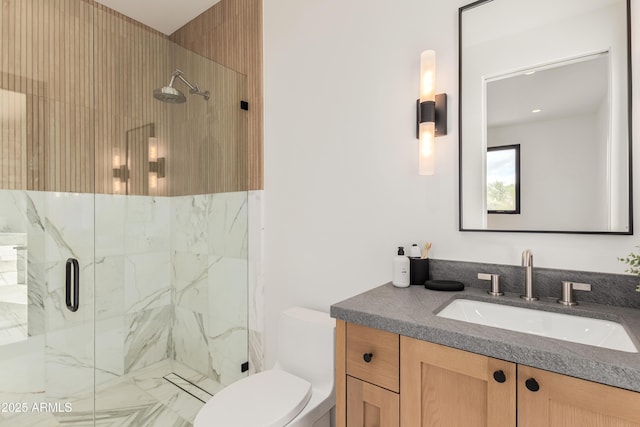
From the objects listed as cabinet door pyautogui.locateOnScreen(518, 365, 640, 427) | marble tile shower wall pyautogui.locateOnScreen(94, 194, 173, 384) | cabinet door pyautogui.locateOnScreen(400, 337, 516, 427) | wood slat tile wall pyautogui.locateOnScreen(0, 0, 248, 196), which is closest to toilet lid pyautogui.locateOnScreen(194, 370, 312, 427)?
cabinet door pyautogui.locateOnScreen(400, 337, 516, 427)

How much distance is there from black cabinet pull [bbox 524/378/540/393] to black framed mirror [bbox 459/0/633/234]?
61cm

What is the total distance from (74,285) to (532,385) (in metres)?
2.08

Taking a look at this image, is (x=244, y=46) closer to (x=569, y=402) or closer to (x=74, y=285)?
(x=74, y=285)

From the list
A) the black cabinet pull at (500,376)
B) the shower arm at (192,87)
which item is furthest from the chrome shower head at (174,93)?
the black cabinet pull at (500,376)

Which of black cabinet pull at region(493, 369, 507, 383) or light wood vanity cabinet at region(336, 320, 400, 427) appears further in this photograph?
light wood vanity cabinet at region(336, 320, 400, 427)

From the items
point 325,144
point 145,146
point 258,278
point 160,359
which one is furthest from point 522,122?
point 160,359

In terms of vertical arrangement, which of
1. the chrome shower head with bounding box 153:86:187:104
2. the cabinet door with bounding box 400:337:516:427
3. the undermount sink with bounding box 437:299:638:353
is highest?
the chrome shower head with bounding box 153:86:187:104

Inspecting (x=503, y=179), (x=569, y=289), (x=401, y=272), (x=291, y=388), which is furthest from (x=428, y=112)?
(x=291, y=388)

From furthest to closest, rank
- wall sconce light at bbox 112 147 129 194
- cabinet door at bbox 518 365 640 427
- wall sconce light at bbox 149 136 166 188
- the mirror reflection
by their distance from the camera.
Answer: wall sconce light at bbox 149 136 166 188 → wall sconce light at bbox 112 147 129 194 → the mirror reflection → cabinet door at bbox 518 365 640 427

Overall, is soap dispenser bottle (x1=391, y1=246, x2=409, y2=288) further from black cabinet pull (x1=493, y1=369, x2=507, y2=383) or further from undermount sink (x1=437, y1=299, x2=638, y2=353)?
black cabinet pull (x1=493, y1=369, x2=507, y2=383)

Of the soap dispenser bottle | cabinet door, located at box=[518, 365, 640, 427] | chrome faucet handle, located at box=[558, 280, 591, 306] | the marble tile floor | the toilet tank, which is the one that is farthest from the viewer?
the marble tile floor

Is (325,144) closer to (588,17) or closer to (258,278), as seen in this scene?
(258,278)

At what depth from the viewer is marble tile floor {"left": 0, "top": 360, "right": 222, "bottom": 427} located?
66.3 inches

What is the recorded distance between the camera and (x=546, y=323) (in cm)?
97
